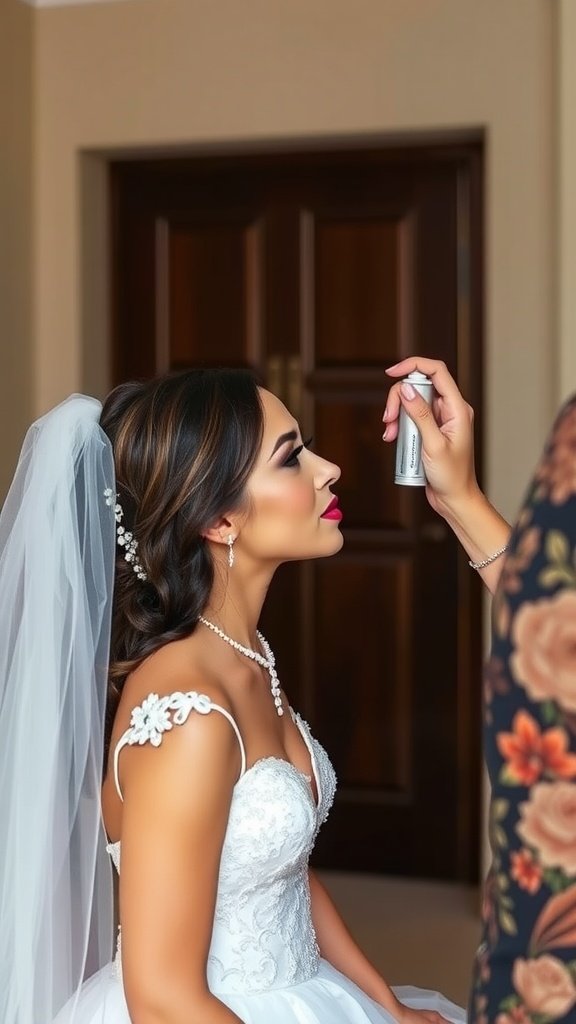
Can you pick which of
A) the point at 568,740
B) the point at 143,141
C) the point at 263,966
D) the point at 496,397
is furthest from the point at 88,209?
the point at 568,740

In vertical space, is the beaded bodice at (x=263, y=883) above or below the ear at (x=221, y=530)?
below

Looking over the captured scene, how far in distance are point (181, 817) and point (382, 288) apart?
3.01 meters

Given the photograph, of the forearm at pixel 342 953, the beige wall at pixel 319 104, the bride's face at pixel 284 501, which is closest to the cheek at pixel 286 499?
the bride's face at pixel 284 501

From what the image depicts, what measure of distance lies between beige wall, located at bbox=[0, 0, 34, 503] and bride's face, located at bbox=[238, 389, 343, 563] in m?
2.32

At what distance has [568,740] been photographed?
86 centimetres

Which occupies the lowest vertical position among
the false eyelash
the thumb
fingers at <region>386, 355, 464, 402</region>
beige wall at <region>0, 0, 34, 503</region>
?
the false eyelash

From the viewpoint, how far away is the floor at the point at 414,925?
3.83 meters

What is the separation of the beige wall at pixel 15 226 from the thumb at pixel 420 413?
96.9 inches

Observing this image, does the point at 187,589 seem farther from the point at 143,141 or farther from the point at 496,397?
the point at 143,141

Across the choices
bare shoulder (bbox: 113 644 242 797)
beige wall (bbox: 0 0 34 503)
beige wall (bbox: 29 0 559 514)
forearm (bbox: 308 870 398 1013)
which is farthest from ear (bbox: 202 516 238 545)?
beige wall (bbox: 0 0 34 503)

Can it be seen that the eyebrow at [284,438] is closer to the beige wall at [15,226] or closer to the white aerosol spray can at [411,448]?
the white aerosol spray can at [411,448]

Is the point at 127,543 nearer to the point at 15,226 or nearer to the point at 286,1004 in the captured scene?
the point at 286,1004

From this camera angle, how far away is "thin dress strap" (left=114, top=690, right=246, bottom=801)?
1669mm

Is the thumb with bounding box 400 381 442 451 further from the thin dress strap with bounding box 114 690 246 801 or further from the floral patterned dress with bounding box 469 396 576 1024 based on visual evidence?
the floral patterned dress with bounding box 469 396 576 1024
